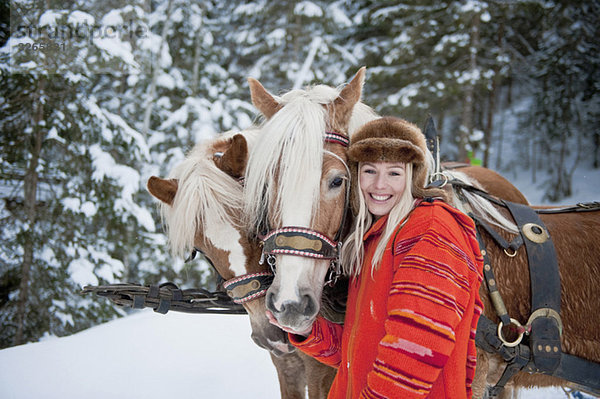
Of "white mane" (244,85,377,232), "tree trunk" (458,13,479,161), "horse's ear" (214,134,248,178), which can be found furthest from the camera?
"tree trunk" (458,13,479,161)

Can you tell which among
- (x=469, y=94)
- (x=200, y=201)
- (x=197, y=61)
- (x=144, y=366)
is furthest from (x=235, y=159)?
(x=469, y=94)

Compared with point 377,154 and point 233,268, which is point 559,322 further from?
point 233,268

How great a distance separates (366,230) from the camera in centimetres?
153

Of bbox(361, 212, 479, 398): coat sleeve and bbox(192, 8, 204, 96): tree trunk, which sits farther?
bbox(192, 8, 204, 96): tree trunk

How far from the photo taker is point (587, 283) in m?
1.82

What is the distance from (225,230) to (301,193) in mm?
708

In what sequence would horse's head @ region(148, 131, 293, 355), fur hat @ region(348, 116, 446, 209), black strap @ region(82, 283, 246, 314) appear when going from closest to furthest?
fur hat @ region(348, 116, 446, 209), horse's head @ region(148, 131, 293, 355), black strap @ region(82, 283, 246, 314)

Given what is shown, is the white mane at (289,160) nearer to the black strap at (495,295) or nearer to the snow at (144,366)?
the black strap at (495,295)

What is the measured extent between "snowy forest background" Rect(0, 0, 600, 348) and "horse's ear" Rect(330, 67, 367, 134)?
4930 millimetres

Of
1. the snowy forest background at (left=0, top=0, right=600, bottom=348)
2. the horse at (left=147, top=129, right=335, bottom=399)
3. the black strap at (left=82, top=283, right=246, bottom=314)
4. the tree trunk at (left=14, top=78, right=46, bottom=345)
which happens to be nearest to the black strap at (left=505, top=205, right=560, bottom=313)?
the horse at (left=147, top=129, right=335, bottom=399)

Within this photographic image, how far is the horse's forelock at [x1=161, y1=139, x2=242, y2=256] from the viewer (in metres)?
2.05

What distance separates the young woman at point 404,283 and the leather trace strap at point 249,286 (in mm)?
360

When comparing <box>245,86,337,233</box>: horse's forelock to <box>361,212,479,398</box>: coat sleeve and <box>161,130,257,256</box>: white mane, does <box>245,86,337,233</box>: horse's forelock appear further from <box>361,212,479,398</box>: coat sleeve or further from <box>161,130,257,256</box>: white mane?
<box>361,212,479,398</box>: coat sleeve

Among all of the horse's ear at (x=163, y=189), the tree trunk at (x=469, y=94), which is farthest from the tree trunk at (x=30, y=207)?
the tree trunk at (x=469, y=94)
